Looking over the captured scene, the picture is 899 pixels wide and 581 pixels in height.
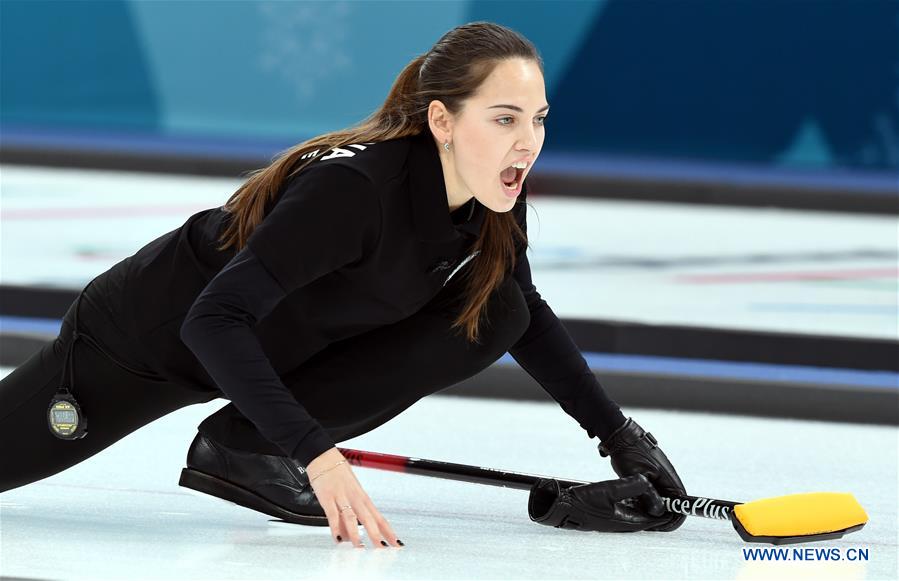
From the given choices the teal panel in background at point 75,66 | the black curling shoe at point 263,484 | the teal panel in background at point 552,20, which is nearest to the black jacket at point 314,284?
Result: the black curling shoe at point 263,484

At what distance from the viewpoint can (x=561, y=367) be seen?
1.90m

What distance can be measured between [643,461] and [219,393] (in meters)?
0.56

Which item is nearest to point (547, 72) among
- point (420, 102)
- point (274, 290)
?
point (420, 102)

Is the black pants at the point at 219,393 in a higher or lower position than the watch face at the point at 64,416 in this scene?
higher

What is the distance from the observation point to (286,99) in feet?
22.8

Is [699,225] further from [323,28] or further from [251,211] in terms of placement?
[251,211]

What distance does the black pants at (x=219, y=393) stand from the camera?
178cm

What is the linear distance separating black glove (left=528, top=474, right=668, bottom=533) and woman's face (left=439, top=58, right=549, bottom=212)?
38 cm

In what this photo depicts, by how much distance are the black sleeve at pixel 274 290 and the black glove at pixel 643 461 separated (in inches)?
19.5

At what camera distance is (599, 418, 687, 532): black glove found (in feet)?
6.04

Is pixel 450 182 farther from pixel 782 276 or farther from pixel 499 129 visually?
pixel 782 276

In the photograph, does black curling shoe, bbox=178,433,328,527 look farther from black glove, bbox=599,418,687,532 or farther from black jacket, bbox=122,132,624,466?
black glove, bbox=599,418,687,532

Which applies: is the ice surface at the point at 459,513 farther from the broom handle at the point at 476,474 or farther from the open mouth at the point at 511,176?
the open mouth at the point at 511,176

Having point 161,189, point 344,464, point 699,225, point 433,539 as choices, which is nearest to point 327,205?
point 344,464
